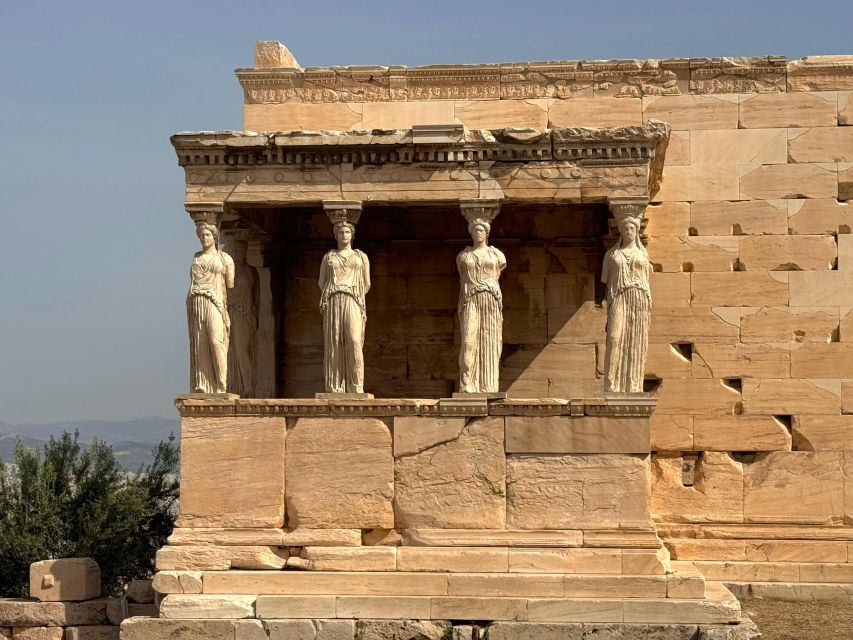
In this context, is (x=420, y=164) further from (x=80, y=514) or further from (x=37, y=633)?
(x=80, y=514)

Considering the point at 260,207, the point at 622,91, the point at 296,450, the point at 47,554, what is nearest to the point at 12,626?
the point at 47,554

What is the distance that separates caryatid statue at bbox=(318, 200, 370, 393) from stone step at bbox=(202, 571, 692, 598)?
178 centimetres

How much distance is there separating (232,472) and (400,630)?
2.24 m

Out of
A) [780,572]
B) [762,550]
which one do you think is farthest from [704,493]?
[780,572]

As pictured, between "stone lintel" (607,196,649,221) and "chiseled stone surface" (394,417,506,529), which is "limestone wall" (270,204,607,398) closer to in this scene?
"stone lintel" (607,196,649,221)

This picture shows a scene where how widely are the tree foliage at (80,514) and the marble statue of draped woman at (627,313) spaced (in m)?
6.77

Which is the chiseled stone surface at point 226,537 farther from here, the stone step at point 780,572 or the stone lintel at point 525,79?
the stone lintel at point 525,79

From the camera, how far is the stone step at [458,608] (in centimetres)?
1458

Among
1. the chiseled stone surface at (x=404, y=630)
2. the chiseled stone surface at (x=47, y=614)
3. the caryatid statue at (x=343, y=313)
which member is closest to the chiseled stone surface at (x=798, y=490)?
the chiseled stone surface at (x=404, y=630)

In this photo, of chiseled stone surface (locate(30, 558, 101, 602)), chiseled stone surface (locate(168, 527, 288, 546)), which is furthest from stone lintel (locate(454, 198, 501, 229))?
chiseled stone surface (locate(30, 558, 101, 602))

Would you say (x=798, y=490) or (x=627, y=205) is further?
(x=798, y=490)

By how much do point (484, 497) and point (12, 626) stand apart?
5128 mm

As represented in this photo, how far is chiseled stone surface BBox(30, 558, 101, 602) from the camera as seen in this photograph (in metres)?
16.6

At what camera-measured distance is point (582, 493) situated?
15.2 meters
